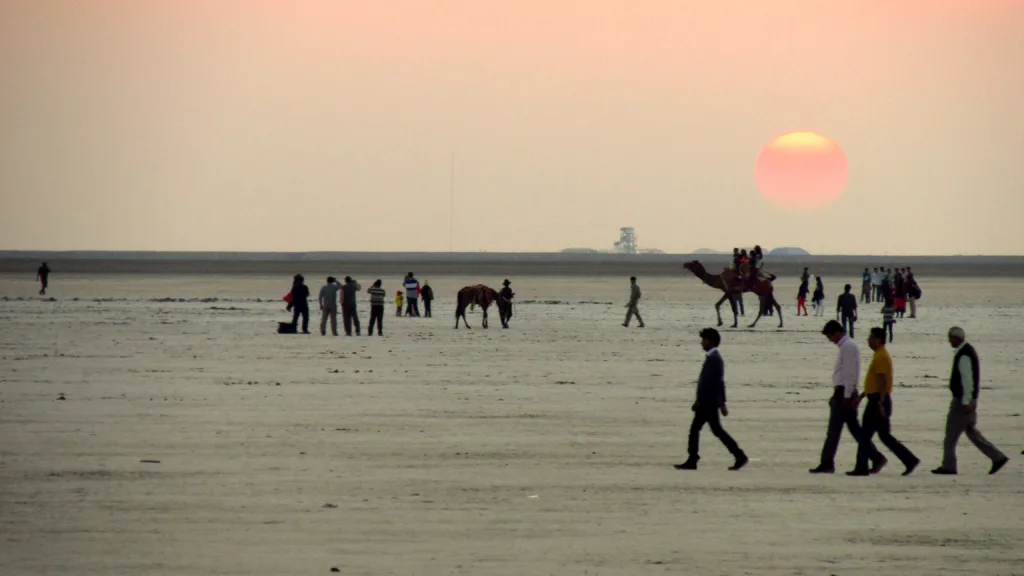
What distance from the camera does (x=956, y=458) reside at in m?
A: 15.5

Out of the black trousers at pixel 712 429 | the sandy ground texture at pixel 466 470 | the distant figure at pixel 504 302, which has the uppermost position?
the distant figure at pixel 504 302

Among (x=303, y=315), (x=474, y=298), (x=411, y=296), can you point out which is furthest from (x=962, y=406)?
(x=411, y=296)

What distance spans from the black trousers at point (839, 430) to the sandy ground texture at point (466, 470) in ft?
1.09

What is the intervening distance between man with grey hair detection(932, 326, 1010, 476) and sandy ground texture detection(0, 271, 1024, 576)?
0.34 m

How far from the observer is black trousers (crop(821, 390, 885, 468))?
48.8 ft

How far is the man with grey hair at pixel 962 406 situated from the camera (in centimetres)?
1466

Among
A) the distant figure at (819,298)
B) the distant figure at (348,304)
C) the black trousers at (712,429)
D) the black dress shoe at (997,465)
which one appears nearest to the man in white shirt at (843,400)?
the black trousers at (712,429)

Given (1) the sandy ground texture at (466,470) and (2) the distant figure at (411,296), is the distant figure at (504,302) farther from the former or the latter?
(1) the sandy ground texture at (466,470)

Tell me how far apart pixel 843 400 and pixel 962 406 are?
1114 millimetres

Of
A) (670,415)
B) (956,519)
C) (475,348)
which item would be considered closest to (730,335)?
(475,348)

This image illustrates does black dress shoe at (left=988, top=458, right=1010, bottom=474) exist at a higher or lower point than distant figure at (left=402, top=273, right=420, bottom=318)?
lower

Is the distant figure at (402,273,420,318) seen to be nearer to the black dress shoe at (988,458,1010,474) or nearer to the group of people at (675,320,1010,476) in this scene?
the group of people at (675,320,1010,476)

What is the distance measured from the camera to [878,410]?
48.4 ft

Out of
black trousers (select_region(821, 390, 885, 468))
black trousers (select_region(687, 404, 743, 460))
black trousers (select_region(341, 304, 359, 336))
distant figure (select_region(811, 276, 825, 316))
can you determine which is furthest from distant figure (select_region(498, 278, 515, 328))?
black trousers (select_region(821, 390, 885, 468))
